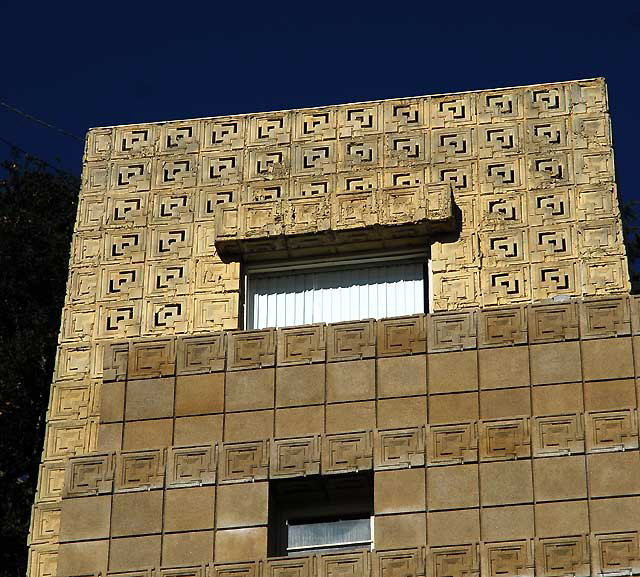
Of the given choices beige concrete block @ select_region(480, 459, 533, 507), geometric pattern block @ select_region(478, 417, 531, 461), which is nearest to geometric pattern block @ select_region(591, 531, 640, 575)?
beige concrete block @ select_region(480, 459, 533, 507)

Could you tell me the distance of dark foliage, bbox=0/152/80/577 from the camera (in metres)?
29.1

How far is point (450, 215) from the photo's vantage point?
19.7 meters

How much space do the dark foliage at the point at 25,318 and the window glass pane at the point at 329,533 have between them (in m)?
10.2

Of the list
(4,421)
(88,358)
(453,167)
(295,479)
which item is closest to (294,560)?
(295,479)

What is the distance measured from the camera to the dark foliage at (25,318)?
2908 centimetres

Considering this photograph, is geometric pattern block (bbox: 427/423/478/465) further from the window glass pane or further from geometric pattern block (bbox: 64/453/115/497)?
geometric pattern block (bbox: 64/453/115/497)

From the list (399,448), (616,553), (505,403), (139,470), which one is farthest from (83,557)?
(616,553)

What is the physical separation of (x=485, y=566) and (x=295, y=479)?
2185 mm

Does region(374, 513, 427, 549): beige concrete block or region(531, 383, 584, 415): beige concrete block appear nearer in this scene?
region(374, 513, 427, 549): beige concrete block

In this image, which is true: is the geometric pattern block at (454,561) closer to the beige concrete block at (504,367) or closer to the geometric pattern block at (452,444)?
the geometric pattern block at (452,444)

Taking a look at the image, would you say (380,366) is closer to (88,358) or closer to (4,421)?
(88,358)

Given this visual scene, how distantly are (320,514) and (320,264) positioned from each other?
3.18 m

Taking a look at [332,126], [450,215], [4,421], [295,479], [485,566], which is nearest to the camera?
[485,566]

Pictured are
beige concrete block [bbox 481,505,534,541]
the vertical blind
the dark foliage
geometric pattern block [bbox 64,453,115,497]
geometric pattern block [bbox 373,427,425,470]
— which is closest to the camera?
beige concrete block [bbox 481,505,534,541]
